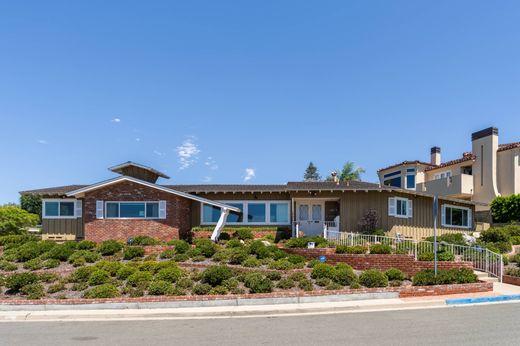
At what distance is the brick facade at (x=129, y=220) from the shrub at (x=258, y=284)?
10.1m

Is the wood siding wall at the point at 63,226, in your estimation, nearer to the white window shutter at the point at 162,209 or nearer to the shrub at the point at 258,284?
A: the white window shutter at the point at 162,209

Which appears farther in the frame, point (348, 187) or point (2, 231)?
point (2, 231)

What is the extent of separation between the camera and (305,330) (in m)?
9.46

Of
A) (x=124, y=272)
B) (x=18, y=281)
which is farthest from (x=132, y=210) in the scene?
(x=18, y=281)

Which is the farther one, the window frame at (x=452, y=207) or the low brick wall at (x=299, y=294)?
the window frame at (x=452, y=207)

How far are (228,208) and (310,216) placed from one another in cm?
537

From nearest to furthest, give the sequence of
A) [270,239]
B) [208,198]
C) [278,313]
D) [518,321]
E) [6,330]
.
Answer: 1. [518,321]
2. [6,330]
3. [278,313]
4. [270,239]
5. [208,198]

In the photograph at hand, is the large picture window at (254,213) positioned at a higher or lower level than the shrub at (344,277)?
higher

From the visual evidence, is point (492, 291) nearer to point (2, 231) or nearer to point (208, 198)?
point (208, 198)

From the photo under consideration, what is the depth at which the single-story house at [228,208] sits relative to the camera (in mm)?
23391

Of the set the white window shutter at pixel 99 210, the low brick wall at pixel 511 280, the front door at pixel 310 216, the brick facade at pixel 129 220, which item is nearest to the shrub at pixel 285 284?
the low brick wall at pixel 511 280

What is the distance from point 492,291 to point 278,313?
7.37m

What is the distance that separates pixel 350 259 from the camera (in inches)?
699

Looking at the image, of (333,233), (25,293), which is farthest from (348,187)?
(25,293)
